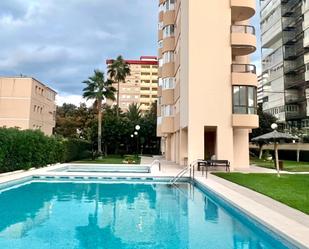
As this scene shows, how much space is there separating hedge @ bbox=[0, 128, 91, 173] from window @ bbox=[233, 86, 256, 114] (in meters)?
14.4

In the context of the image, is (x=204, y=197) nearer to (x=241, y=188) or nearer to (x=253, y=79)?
(x=241, y=188)

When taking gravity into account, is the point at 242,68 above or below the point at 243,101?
above

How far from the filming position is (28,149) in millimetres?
22609

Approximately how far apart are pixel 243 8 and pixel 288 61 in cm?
3065

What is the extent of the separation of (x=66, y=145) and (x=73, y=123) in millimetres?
27122

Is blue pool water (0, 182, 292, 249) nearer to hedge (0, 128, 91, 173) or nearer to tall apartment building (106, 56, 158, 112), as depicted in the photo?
hedge (0, 128, 91, 173)

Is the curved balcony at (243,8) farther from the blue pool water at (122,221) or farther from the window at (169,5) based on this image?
the blue pool water at (122,221)

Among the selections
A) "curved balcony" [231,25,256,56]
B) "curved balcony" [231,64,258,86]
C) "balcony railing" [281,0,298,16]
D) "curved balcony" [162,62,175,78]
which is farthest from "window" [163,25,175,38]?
"balcony railing" [281,0,298,16]

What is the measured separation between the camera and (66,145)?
3234cm

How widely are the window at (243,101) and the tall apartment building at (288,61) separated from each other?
2671 centimetres

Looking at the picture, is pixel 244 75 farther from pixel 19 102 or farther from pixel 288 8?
pixel 288 8

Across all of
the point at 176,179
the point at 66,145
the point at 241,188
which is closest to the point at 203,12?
the point at 176,179

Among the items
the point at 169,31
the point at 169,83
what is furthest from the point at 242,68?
the point at 169,31

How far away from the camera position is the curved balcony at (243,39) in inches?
933
